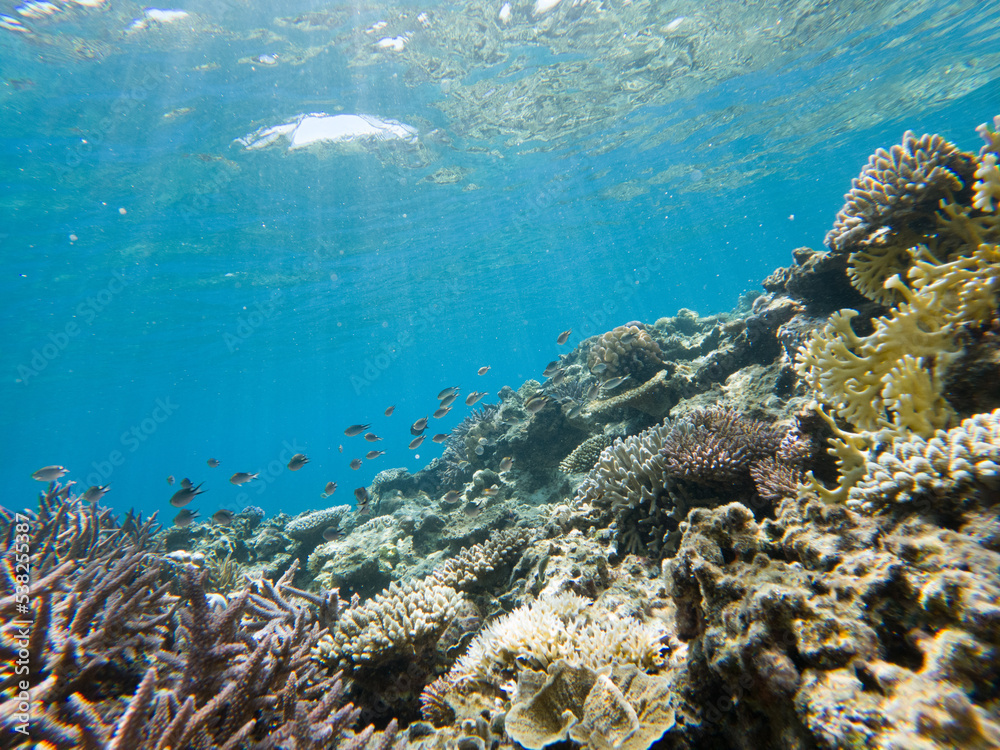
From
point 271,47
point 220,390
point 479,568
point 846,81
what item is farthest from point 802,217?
point 220,390

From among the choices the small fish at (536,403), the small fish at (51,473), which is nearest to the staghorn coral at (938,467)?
the small fish at (536,403)

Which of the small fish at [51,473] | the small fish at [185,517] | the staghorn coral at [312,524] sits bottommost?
the staghorn coral at [312,524]

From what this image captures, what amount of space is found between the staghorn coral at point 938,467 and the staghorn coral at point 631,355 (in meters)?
5.71

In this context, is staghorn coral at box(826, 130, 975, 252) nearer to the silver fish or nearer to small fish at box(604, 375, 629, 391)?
small fish at box(604, 375, 629, 391)

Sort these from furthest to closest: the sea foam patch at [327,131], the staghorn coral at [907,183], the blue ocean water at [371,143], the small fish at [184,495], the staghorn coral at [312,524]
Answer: the sea foam patch at [327,131] → the blue ocean water at [371,143] → the staghorn coral at [312,524] → the small fish at [184,495] → the staghorn coral at [907,183]

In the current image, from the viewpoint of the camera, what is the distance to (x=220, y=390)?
2185 inches

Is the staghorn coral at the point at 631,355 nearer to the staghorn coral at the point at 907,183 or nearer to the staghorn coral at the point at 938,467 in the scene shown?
the staghorn coral at the point at 907,183

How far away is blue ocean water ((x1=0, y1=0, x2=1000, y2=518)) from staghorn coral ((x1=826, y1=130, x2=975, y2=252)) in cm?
1243

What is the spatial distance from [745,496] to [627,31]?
55.4 feet

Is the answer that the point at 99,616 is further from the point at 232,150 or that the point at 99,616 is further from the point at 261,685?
the point at 232,150

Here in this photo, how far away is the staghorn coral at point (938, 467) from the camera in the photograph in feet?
6.46

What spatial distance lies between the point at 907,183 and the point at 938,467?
4092mm

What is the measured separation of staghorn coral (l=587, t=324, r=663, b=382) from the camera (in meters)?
8.13

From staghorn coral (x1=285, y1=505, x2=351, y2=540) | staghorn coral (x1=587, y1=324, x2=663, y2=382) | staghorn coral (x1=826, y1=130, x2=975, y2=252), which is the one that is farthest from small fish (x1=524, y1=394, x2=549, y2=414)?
staghorn coral (x1=285, y1=505, x2=351, y2=540)
